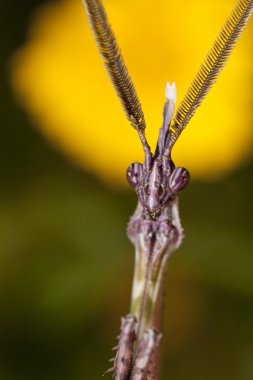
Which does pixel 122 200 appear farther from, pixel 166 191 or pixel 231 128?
pixel 166 191

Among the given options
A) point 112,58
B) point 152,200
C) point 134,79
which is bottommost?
point 152,200

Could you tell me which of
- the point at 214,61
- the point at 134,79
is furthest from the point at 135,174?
the point at 134,79

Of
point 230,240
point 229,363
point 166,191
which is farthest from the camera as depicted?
point 230,240

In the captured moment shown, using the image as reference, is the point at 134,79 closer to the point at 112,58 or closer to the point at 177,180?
the point at 177,180

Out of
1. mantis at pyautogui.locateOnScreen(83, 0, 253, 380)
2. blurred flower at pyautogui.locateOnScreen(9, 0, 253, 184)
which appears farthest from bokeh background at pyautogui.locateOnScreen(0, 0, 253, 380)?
mantis at pyautogui.locateOnScreen(83, 0, 253, 380)

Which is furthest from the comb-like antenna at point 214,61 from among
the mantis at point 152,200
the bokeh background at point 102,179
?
the bokeh background at point 102,179

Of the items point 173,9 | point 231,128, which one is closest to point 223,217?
point 231,128
